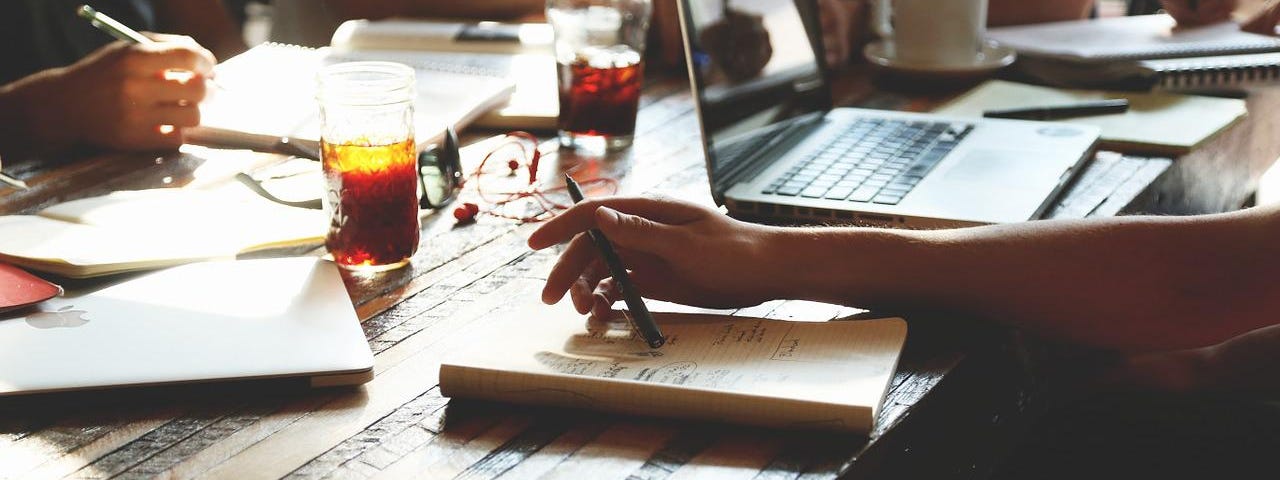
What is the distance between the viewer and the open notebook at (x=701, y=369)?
A: 2.46 feet

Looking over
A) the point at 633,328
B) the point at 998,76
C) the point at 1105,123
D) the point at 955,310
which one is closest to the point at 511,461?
the point at 633,328

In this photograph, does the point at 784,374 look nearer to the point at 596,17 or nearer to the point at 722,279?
the point at 722,279

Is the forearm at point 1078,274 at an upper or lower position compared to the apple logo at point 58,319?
lower

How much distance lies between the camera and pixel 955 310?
951 mm

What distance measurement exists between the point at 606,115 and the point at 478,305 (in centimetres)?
53

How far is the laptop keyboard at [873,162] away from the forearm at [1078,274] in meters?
0.23

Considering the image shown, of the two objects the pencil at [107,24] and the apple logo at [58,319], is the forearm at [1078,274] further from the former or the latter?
the pencil at [107,24]

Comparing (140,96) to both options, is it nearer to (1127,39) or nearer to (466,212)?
(466,212)

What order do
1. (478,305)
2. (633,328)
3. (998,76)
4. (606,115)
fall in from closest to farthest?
(633,328) → (478,305) → (606,115) → (998,76)

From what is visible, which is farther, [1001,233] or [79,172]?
[79,172]

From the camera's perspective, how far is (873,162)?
1.34m

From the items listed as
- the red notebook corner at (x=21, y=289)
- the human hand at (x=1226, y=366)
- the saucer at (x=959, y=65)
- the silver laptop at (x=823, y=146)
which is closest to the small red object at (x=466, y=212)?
the silver laptop at (x=823, y=146)

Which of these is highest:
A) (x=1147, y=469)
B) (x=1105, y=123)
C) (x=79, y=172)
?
Result: (x=79, y=172)

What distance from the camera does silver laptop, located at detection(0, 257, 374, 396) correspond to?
79 cm
